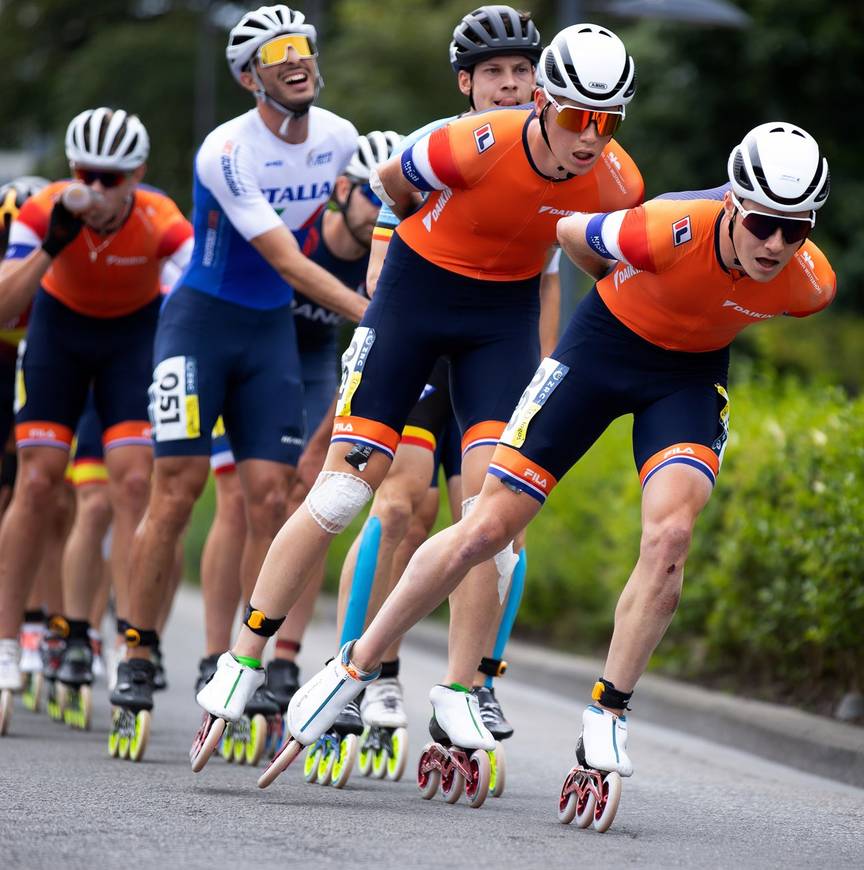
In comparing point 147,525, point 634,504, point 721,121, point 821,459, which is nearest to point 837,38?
point 721,121

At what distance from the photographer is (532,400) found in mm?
5914

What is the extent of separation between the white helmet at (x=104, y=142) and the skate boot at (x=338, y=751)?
2.80 m

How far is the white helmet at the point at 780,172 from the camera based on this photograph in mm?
5488

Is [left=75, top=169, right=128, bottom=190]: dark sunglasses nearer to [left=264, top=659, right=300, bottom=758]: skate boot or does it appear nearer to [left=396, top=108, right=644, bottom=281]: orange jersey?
[left=396, top=108, right=644, bottom=281]: orange jersey

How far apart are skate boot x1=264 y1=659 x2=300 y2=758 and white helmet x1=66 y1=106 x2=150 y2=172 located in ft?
7.48

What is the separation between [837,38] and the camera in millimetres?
26391

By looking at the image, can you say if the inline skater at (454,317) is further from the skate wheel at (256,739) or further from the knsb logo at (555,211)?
the skate wheel at (256,739)

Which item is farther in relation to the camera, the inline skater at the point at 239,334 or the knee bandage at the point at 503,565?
the inline skater at the point at 239,334

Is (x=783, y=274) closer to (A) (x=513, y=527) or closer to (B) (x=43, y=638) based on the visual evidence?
(A) (x=513, y=527)

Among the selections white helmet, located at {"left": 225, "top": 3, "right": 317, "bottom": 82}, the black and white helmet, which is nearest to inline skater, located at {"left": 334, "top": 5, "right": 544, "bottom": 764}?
the black and white helmet

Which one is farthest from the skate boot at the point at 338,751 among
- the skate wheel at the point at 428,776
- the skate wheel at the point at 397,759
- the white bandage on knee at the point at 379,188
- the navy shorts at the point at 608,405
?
the white bandage on knee at the point at 379,188

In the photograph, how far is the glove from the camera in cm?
783

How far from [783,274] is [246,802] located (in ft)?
7.98

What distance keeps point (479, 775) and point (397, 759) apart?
0.87m
